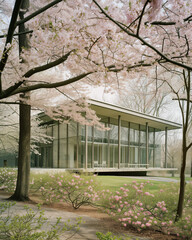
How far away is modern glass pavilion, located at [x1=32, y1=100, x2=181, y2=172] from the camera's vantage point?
19969 mm

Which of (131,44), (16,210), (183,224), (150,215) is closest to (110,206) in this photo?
(150,215)

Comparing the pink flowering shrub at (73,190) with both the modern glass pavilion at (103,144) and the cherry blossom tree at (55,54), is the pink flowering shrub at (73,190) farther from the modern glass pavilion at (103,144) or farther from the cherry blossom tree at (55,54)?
the modern glass pavilion at (103,144)

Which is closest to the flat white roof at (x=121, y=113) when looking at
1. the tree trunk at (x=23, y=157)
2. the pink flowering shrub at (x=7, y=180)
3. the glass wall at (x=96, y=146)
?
the glass wall at (x=96, y=146)

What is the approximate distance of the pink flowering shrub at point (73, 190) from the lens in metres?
7.14

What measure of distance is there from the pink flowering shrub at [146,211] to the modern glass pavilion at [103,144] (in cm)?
1174

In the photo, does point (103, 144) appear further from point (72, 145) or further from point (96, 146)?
point (72, 145)

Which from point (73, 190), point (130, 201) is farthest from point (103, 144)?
point (130, 201)

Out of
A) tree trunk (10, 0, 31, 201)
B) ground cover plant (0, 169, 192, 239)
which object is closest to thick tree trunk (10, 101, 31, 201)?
tree trunk (10, 0, 31, 201)

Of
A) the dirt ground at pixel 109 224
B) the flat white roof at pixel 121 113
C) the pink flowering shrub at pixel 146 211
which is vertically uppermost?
the flat white roof at pixel 121 113

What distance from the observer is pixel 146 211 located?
5.38m

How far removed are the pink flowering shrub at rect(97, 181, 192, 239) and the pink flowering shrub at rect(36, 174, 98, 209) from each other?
0.56 meters

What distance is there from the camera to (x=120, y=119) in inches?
906

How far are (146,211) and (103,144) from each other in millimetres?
16382

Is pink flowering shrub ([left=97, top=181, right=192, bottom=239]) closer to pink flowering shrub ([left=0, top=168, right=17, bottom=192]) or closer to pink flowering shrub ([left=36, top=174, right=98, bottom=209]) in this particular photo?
pink flowering shrub ([left=36, top=174, right=98, bottom=209])
